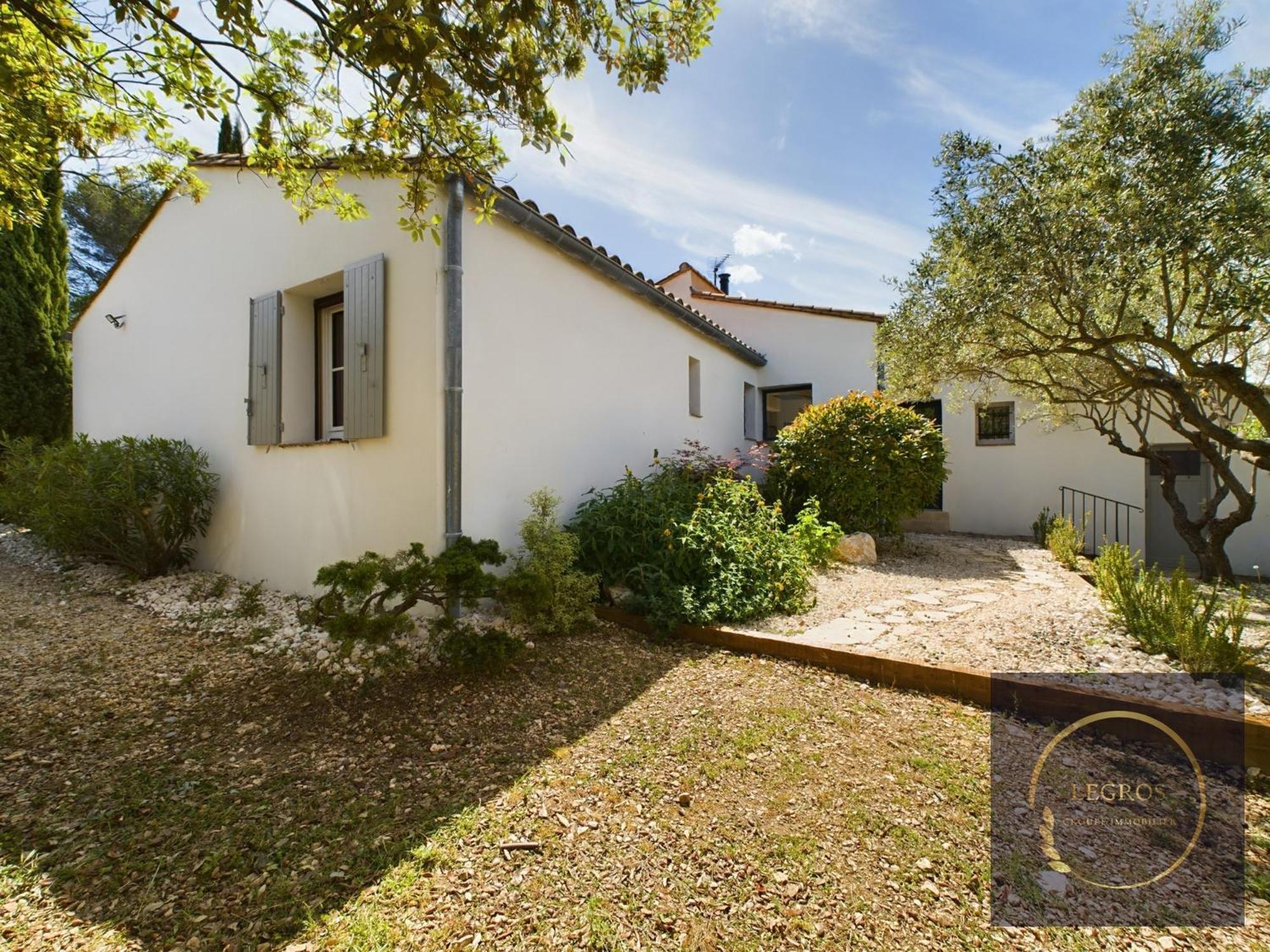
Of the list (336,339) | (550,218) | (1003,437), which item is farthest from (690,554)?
(1003,437)

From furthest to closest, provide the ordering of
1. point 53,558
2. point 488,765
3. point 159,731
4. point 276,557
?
point 53,558
point 276,557
point 159,731
point 488,765

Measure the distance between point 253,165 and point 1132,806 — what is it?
5857 millimetres

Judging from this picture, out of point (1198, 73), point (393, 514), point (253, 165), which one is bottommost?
point (393, 514)

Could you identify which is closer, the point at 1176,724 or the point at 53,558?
the point at 1176,724

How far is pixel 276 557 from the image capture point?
516 cm

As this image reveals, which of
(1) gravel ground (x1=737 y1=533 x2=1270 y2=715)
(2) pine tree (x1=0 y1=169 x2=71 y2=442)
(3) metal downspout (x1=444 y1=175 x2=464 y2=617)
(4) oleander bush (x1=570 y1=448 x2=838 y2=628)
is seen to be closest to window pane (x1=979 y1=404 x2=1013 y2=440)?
(1) gravel ground (x1=737 y1=533 x2=1270 y2=715)

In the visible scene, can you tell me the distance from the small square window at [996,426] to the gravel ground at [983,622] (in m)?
4.29

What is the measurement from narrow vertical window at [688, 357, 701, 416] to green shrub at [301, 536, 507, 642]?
5631 mm

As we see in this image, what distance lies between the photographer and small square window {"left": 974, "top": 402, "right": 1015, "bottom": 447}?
1034 cm

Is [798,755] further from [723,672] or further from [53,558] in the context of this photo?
[53,558]

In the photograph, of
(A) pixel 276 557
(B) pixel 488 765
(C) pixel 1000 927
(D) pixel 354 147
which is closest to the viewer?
(C) pixel 1000 927

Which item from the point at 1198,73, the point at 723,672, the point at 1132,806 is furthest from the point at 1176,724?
the point at 1198,73

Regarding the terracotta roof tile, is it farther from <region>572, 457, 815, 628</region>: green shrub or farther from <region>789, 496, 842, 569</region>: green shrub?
<region>789, 496, 842, 569</region>: green shrub

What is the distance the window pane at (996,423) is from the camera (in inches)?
409
